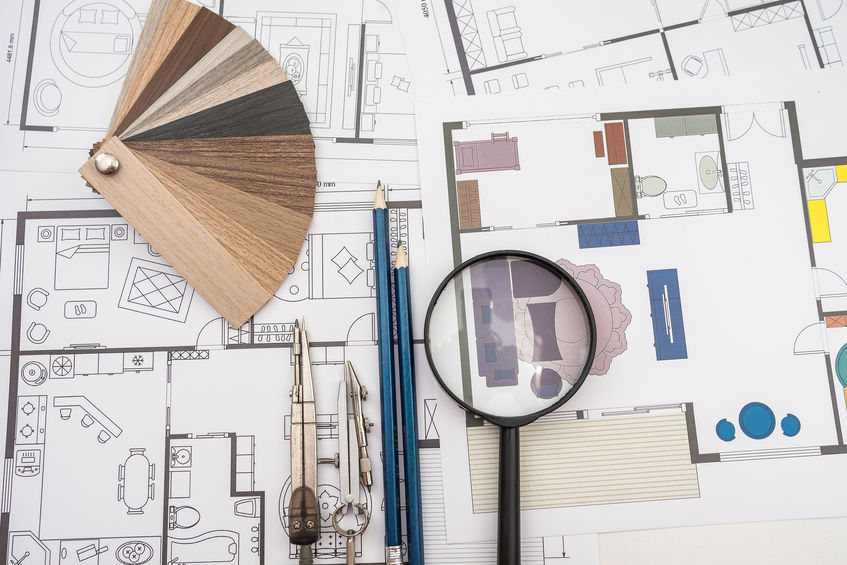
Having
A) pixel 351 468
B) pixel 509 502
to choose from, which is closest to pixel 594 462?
pixel 509 502

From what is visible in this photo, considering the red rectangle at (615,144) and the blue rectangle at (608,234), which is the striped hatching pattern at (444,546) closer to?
the blue rectangle at (608,234)

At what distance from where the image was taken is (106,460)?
0.81 m

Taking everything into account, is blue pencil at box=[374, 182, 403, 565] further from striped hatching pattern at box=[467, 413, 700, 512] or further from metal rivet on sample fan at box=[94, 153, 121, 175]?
metal rivet on sample fan at box=[94, 153, 121, 175]

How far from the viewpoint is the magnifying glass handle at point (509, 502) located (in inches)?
29.3

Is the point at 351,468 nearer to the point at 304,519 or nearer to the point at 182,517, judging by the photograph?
the point at 304,519

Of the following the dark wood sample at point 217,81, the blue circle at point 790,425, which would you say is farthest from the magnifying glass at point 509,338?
the dark wood sample at point 217,81

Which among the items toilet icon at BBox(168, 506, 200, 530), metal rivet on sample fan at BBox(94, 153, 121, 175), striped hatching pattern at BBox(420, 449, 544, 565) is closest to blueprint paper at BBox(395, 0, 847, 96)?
metal rivet on sample fan at BBox(94, 153, 121, 175)

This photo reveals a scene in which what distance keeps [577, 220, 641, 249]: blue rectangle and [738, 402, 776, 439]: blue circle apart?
307 millimetres

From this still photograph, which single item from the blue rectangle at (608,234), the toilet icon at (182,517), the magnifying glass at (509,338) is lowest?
the toilet icon at (182,517)

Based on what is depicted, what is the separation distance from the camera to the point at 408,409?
0.80 m

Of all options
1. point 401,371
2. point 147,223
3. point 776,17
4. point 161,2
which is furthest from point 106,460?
point 776,17

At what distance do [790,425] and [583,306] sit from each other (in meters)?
0.38

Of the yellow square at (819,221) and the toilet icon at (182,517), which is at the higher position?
the yellow square at (819,221)

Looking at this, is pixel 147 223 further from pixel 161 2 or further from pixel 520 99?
pixel 520 99
